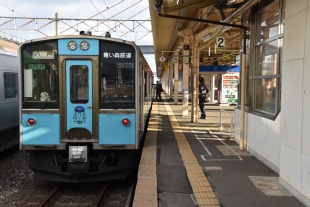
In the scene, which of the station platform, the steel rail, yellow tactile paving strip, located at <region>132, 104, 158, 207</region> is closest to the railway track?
the steel rail

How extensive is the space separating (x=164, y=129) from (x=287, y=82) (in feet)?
23.7

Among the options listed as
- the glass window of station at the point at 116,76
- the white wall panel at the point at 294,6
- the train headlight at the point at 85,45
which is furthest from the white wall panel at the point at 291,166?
the train headlight at the point at 85,45

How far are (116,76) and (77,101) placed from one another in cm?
82

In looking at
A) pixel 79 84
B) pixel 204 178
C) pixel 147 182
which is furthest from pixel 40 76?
pixel 204 178

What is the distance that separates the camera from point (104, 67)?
20.9 feet

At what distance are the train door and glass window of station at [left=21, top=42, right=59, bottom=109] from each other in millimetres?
238

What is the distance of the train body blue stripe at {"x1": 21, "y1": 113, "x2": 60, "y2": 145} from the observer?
629 centimetres

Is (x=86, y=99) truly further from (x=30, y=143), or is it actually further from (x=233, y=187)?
(x=233, y=187)

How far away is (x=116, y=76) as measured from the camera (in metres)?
6.41

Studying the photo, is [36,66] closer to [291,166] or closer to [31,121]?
[31,121]

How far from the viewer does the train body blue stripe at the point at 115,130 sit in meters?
6.32

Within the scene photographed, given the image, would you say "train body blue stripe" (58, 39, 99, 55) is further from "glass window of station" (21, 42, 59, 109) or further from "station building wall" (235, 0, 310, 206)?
"station building wall" (235, 0, 310, 206)

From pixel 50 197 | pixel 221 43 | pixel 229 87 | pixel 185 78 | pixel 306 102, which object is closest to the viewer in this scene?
pixel 306 102

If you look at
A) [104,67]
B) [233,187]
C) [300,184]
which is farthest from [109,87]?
[300,184]
